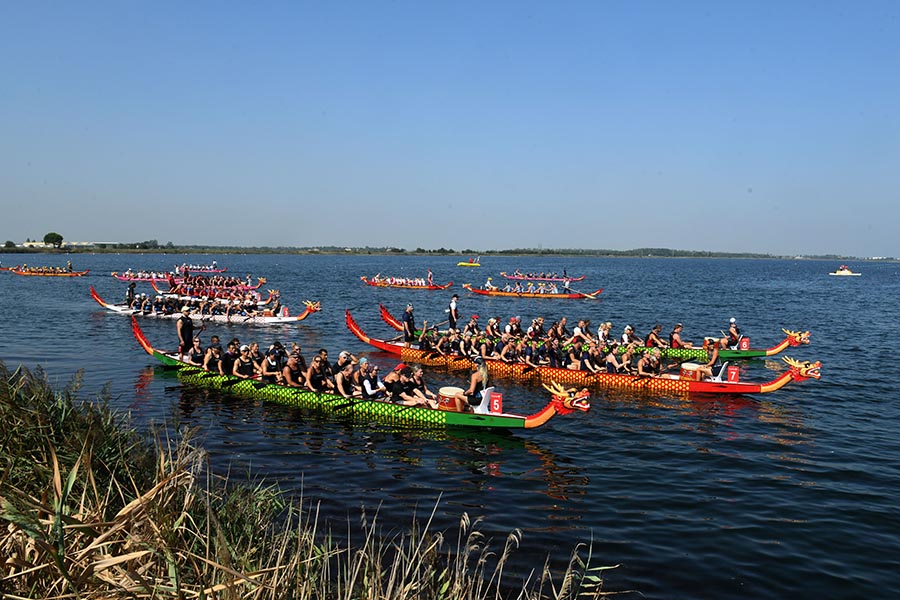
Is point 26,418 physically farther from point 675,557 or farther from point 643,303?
point 643,303

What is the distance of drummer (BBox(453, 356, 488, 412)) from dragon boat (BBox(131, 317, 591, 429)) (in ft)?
0.82

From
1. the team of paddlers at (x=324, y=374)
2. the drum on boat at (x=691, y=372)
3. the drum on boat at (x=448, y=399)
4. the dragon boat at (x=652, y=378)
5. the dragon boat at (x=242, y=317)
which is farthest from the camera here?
the dragon boat at (x=242, y=317)

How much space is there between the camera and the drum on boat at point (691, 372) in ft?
72.9

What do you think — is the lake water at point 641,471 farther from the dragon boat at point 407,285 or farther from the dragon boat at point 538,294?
the dragon boat at point 407,285

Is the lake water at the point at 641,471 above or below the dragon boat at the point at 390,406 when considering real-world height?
below

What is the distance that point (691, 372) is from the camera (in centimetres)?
2234

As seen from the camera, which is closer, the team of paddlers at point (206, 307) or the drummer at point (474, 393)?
the drummer at point (474, 393)

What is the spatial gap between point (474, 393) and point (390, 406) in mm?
2521

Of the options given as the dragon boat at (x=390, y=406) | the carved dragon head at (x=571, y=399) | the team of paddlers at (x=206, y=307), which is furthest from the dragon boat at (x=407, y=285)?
the carved dragon head at (x=571, y=399)

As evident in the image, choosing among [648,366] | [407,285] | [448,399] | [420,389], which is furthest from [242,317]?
[407,285]

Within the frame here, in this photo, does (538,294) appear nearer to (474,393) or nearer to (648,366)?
(648,366)

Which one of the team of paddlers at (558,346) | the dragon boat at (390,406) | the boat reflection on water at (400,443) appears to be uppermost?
the team of paddlers at (558,346)

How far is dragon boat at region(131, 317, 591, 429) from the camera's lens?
15.7 metres

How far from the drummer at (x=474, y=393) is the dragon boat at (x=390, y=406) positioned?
25 centimetres
